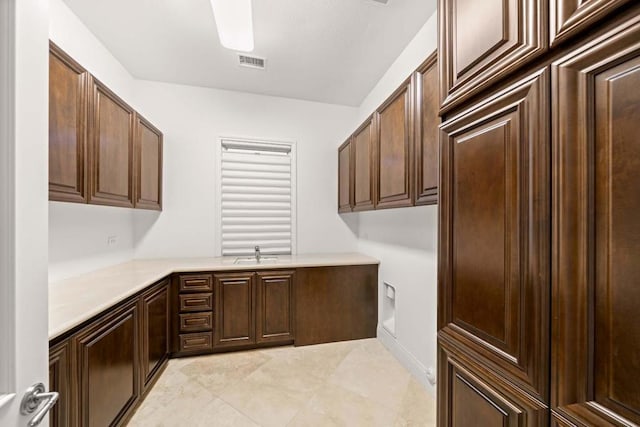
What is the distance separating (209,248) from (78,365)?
2014mm

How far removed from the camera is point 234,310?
8.95ft

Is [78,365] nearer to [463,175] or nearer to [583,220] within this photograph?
[463,175]

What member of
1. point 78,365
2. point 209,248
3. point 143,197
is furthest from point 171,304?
point 78,365

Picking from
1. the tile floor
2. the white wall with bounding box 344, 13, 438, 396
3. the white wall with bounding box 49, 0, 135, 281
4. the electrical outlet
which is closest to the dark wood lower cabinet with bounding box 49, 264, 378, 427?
the tile floor

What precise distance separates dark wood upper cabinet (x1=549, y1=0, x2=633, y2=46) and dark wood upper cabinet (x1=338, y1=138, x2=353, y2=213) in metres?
2.48

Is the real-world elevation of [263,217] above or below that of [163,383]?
above

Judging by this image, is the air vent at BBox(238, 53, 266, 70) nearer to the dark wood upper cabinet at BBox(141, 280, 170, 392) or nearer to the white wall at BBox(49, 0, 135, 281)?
the white wall at BBox(49, 0, 135, 281)

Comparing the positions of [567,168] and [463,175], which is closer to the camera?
[567,168]

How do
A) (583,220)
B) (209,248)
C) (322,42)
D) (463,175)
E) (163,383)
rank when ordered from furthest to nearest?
(209,248)
(322,42)
(163,383)
(463,175)
(583,220)

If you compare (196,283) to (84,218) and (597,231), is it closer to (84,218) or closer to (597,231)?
(84,218)

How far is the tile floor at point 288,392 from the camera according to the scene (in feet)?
6.10

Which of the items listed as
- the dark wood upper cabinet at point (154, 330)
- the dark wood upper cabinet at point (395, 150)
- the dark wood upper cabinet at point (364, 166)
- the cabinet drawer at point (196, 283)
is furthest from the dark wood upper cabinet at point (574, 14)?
the cabinet drawer at point (196, 283)

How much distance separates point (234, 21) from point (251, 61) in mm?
906

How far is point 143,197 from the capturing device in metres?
2.67
